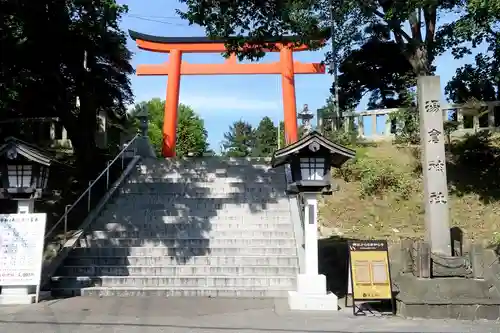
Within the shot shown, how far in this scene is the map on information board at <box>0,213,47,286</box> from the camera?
8.91 m

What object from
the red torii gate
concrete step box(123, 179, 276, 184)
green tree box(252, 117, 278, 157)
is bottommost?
concrete step box(123, 179, 276, 184)

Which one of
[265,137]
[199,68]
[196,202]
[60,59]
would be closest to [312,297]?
[196,202]

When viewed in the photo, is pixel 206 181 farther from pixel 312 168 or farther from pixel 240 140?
pixel 240 140

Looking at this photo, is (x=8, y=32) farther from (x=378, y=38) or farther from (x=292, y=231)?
(x=378, y=38)

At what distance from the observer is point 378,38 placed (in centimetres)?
2081

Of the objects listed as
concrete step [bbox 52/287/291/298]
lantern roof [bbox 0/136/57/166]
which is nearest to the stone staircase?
concrete step [bbox 52/287/291/298]

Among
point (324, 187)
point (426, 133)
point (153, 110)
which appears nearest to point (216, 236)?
point (324, 187)

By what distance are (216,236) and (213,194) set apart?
7.71ft

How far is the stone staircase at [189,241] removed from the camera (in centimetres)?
995

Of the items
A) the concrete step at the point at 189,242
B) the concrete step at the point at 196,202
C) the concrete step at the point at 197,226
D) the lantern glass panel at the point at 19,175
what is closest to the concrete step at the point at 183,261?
the concrete step at the point at 189,242

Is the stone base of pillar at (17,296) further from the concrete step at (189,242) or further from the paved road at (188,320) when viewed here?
the concrete step at (189,242)

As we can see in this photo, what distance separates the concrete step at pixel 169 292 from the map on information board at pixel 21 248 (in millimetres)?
929

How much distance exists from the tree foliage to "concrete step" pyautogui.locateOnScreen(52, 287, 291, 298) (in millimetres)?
6235

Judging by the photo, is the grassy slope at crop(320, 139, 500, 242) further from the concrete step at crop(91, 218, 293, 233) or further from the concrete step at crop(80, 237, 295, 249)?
the concrete step at crop(80, 237, 295, 249)
